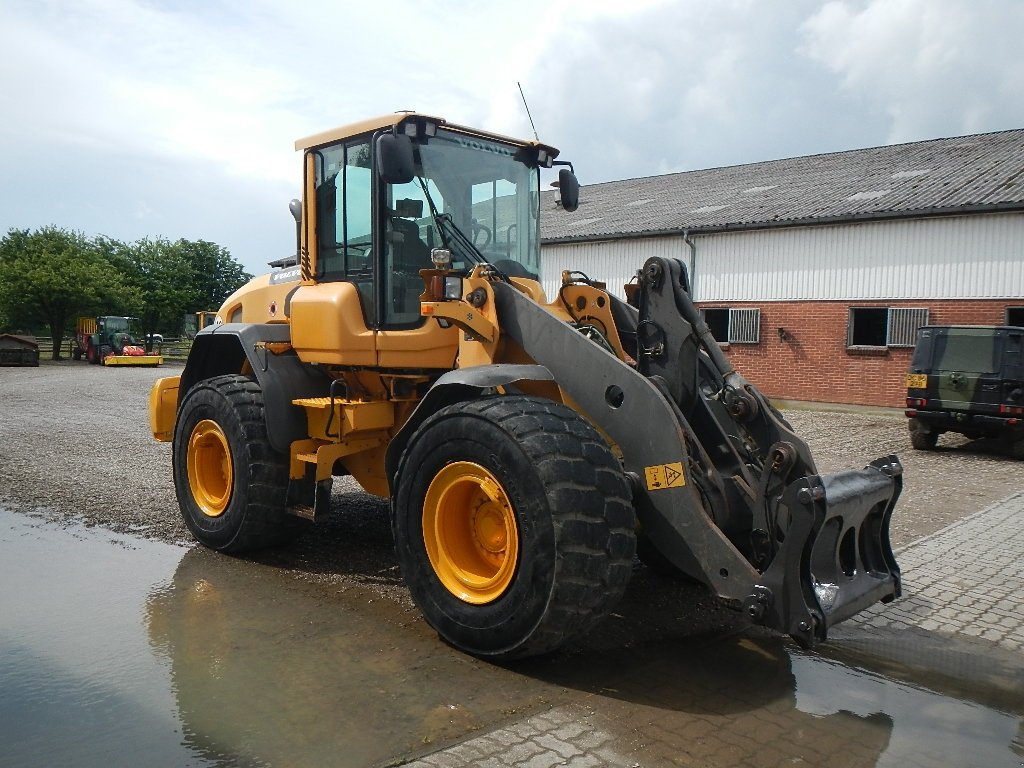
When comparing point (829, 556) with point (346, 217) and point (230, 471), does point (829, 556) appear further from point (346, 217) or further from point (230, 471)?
point (230, 471)

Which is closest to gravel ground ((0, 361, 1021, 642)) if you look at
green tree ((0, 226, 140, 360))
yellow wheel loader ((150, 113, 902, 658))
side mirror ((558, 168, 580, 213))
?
yellow wheel loader ((150, 113, 902, 658))

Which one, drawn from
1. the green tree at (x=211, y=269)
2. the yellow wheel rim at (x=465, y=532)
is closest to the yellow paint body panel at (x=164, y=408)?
the yellow wheel rim at (x=465, y=532)

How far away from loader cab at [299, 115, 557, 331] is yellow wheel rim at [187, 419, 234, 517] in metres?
1.46

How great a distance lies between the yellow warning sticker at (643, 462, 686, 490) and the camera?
4.24m

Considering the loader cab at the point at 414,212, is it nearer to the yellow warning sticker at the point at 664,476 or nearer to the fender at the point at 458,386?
the fender at the point at 458,386

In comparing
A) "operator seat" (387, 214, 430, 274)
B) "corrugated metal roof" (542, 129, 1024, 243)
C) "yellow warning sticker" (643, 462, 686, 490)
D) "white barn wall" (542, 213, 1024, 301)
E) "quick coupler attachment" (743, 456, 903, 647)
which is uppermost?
"corrugated metal roof" (542, 129, 1024, 243)

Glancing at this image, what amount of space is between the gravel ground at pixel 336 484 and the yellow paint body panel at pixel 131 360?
16.9 meters

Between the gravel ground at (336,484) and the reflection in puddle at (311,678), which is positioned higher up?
the gravel ground at (336,484)

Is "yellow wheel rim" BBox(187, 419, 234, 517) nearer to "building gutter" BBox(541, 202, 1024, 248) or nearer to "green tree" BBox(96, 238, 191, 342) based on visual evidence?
"building gutter" BBox(541, 202, 1024, 248)

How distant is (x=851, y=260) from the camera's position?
19766 mm

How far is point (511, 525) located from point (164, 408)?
429 centimetres

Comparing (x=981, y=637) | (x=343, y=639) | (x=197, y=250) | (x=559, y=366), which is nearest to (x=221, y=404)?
(x=343, y=639)

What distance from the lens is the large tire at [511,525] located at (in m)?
4.01

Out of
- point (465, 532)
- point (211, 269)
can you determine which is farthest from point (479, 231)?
point (211, 269)
